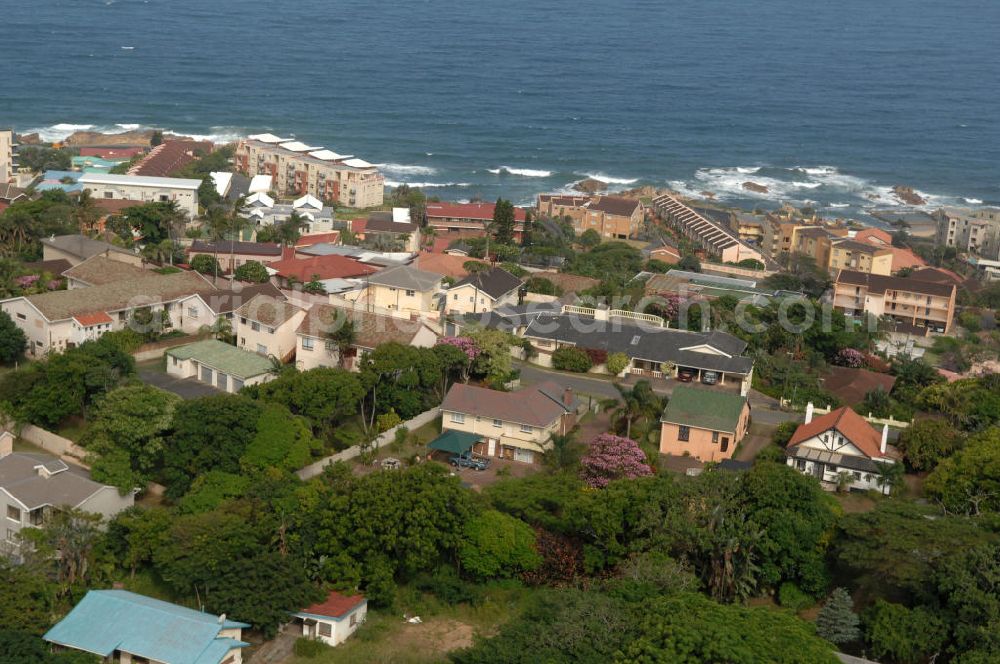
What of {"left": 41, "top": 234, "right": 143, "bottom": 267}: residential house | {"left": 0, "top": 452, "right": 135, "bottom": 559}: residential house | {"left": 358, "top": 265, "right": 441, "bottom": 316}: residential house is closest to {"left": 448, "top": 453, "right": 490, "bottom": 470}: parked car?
{"left": 0, "top": 452, "right": 135, "bottom": 559}: residential house

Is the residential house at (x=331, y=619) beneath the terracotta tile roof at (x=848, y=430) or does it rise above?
beneath

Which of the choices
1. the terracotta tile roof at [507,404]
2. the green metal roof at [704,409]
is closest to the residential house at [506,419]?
the terracotta tile roof at [507,404]

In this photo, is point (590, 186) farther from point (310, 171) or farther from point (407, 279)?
point (407, 279)

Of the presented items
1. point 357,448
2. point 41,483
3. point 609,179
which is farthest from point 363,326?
point 609,179

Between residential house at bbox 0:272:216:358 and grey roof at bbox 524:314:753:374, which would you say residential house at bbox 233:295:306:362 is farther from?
grey roof at bbox 524:314:753:374

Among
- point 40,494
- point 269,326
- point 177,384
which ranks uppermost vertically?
point 269,326

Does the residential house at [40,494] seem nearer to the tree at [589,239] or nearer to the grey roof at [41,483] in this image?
the grey roof at [41,483]

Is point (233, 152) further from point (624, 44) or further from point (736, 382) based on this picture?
point (624, 44)
